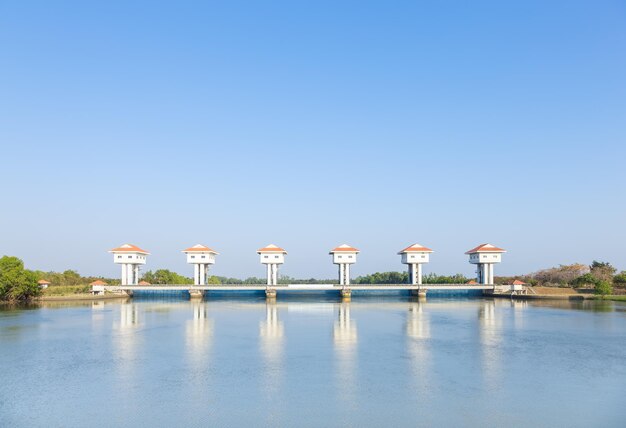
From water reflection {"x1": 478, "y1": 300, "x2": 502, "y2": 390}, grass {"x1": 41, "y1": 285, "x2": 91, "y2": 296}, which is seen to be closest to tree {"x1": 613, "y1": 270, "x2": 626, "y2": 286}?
water reflection {"x1": 478, "y1": 300, "x2": 502, "y2": 390}

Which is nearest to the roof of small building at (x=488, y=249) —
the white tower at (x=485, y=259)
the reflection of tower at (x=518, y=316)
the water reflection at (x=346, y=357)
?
the white tower at (x=485, y=259)

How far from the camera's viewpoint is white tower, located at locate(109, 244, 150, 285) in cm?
4709

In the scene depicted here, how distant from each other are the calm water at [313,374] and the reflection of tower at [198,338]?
0.09 m

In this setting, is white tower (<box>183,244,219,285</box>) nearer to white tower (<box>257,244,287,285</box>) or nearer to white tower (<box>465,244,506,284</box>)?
white tower (<box>257,244,287,285</box>)

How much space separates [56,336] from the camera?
2103 cm

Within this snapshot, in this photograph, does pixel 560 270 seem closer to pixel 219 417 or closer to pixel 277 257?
pixel 277 257

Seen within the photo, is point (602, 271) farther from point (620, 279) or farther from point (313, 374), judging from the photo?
point (313, 374)

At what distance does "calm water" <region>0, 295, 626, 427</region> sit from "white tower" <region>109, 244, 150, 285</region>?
2148 cm

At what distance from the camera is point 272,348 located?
1820 cm

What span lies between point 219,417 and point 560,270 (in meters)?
60.4

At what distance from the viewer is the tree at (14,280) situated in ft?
123

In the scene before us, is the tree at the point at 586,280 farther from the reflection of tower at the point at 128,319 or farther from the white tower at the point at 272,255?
the reflection of tower at the point at 128,319

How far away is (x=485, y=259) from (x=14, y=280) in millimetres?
44511

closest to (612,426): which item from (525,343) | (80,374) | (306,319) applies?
(525,343)
